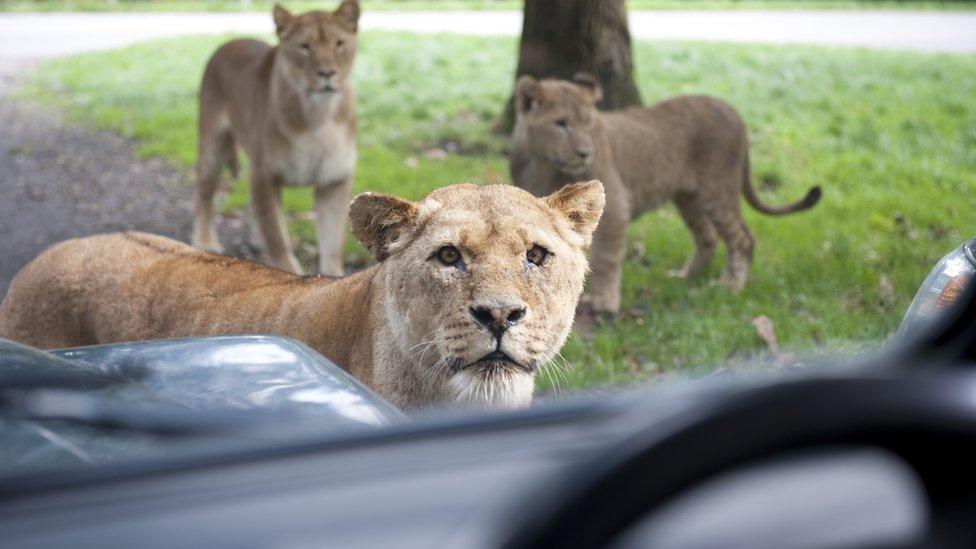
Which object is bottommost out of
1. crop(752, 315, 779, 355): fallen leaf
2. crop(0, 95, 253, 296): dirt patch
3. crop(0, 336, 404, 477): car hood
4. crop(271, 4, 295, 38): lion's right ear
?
crop(0, 95, 253, 296): dirt patch

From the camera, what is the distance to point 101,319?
4.02 metres

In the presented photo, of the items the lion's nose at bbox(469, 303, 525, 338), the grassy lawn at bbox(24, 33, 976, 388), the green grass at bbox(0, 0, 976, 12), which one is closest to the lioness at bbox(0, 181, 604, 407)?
the lion's nose at bbox(469, 303, 525, 338)

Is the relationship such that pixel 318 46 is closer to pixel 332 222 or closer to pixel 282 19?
pixel 282 19

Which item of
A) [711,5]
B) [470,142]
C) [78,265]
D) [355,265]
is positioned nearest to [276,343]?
[78,265]

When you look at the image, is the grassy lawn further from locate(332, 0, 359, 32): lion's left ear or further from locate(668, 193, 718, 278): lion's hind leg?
locate(332, 0, 359, 32): lion's left ear

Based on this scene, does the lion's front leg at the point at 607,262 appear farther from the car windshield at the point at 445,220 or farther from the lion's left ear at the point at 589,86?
the lion's left ear at the point at 589,86

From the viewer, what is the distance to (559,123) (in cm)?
695

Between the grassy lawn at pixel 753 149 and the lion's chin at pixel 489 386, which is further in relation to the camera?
the grassy lawn at pixel 753 149

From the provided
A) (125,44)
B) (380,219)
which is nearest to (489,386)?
(380,219)

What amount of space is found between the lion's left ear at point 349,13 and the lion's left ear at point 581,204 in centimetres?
416

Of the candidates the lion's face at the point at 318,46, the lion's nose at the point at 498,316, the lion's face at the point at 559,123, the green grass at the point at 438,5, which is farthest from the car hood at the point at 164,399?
the green grass at the point at 438,5

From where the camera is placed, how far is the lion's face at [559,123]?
22.6 ft

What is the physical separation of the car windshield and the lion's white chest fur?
1cm

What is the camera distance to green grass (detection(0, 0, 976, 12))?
2208 centimetres
